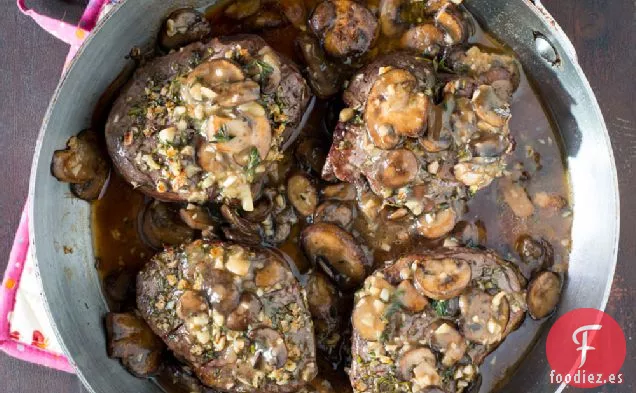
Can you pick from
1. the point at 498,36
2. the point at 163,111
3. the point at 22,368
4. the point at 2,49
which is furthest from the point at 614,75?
the point at 22,368

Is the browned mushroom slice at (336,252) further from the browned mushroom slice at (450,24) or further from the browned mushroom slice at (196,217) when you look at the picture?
the browned mushroom slice at (450,24)

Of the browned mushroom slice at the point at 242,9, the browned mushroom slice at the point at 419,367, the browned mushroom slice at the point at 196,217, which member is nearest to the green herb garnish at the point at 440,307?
the browned mushroom slice at the point at 419,367

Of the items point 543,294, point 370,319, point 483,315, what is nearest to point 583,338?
point 543,294

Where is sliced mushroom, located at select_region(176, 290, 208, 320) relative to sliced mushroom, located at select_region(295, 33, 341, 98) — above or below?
below

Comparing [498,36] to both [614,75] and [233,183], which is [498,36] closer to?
[614,75]


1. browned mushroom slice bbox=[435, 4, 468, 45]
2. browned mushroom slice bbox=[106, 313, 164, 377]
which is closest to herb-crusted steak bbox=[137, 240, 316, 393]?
browned mushroom slice bbox=[106, 313, 164, 377]

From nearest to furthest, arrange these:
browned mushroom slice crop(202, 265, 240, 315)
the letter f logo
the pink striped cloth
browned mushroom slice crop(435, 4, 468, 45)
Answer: browned mushroom slice crop(202, 265, 240, 315) → browned mushroom slice crop(435, 4, 468, 45) → the letter f logo → the pink striped cloth

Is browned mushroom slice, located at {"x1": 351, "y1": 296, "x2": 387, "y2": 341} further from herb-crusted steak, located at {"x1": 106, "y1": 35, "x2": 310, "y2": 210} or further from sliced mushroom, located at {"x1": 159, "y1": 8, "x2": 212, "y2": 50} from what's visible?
sliced mushroom, located at {"x1": 159, "y1": 8, "x2": 212, "y2": 50}
